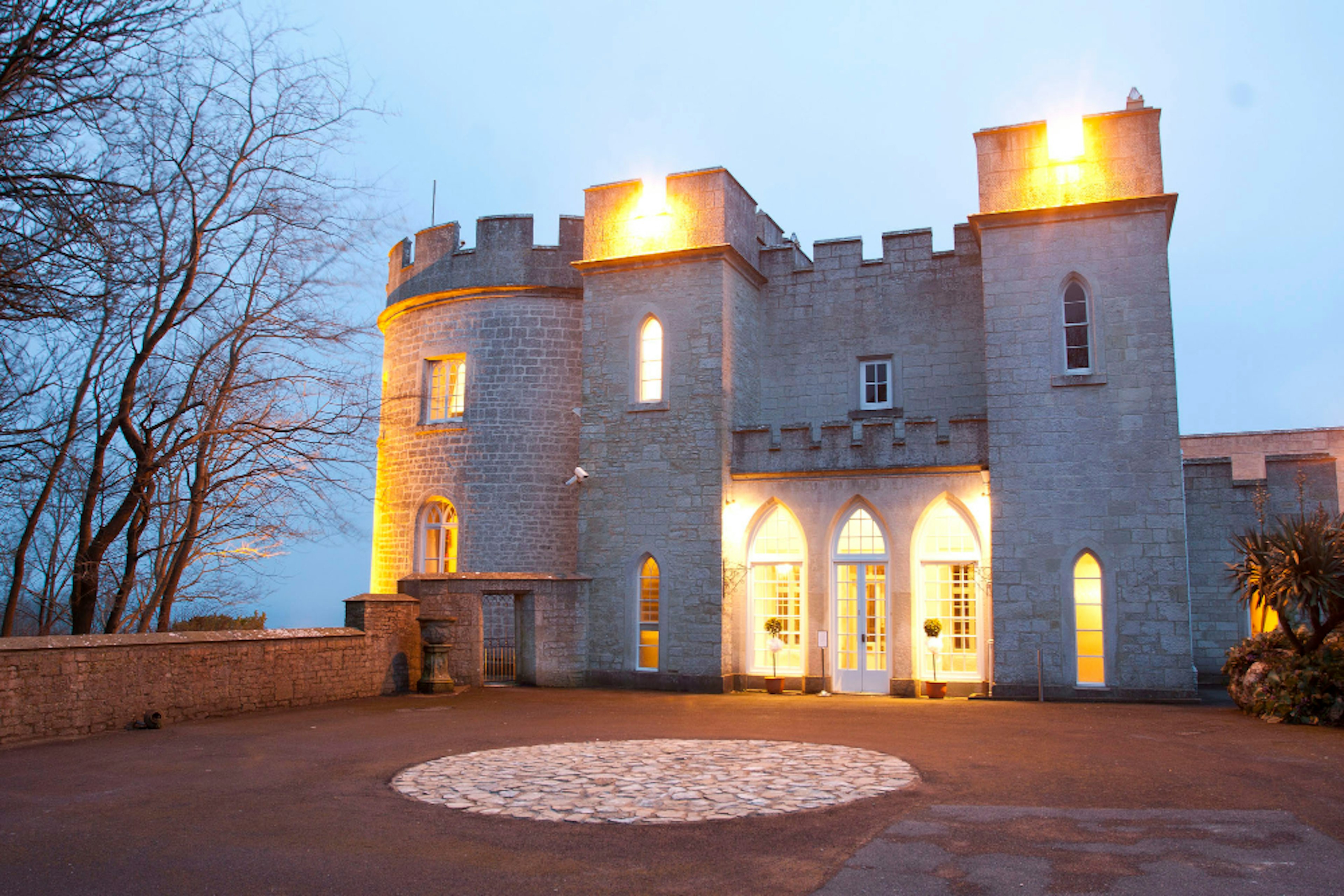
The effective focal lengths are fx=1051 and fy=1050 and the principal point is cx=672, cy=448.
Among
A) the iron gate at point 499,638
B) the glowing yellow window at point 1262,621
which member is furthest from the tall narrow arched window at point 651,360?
the glowing yellow window at point 1262,621

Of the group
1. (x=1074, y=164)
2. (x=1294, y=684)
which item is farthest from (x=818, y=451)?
(x=1294, y=684)

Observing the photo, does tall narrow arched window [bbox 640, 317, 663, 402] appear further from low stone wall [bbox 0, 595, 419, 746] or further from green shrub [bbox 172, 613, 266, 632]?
green shrub [bbox 172, 613, 266, 632]

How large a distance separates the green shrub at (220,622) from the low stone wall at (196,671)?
6.76 ft

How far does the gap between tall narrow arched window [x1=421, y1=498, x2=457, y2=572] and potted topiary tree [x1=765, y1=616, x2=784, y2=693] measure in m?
5.78

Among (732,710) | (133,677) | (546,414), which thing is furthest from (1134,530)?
(133,677)

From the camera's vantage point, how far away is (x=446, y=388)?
19.0m

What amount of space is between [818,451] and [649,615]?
3679mm

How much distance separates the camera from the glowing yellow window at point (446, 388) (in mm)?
18797

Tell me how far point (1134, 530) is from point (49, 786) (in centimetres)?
1272

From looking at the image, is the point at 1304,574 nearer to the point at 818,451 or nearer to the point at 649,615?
the point at 818,451

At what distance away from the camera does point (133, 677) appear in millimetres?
11102

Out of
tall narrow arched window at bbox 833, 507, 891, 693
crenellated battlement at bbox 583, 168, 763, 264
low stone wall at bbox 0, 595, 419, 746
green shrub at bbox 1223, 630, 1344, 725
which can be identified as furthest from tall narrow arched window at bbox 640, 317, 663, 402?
green shrub at bbox 1223, 630, 1344, 725

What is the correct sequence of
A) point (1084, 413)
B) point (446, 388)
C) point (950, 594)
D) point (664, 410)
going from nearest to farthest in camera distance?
1. point (1084, 413)
2. point (950, 594)
3. point (664, 410)
4. point (446, 388)

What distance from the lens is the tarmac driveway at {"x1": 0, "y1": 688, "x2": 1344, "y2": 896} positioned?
17.6 ft
